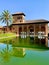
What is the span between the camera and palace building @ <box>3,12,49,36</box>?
45.8m

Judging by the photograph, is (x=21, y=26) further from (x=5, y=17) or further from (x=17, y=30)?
(x=5, y=17)

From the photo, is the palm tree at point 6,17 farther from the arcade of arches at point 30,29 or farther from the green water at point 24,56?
the green water at point 24,56

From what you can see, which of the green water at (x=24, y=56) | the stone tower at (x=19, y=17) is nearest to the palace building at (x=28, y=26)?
the stone tower at (x=19, y=17)

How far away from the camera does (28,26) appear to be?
156ft

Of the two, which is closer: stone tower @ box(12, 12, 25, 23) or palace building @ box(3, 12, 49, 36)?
palace building @ box(3, 12, 49, 36)

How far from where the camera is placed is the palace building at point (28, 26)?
4584 cm

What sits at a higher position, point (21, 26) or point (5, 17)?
point (5, 17)

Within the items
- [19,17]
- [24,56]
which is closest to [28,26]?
[19,17]

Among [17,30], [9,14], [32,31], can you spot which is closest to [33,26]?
[32,31]

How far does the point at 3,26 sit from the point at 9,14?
22.5 ft

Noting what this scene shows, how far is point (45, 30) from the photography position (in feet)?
151

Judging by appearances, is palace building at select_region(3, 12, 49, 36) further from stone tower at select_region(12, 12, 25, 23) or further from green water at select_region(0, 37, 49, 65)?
green water at select_region(0, 37, 49, 65)

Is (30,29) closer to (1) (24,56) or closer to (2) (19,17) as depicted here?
(2) (19,17)

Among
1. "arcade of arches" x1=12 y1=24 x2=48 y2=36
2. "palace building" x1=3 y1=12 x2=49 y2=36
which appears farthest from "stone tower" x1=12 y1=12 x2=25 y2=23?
"arcade of arches" x1=12 y1=24 x2=48 y2=36
